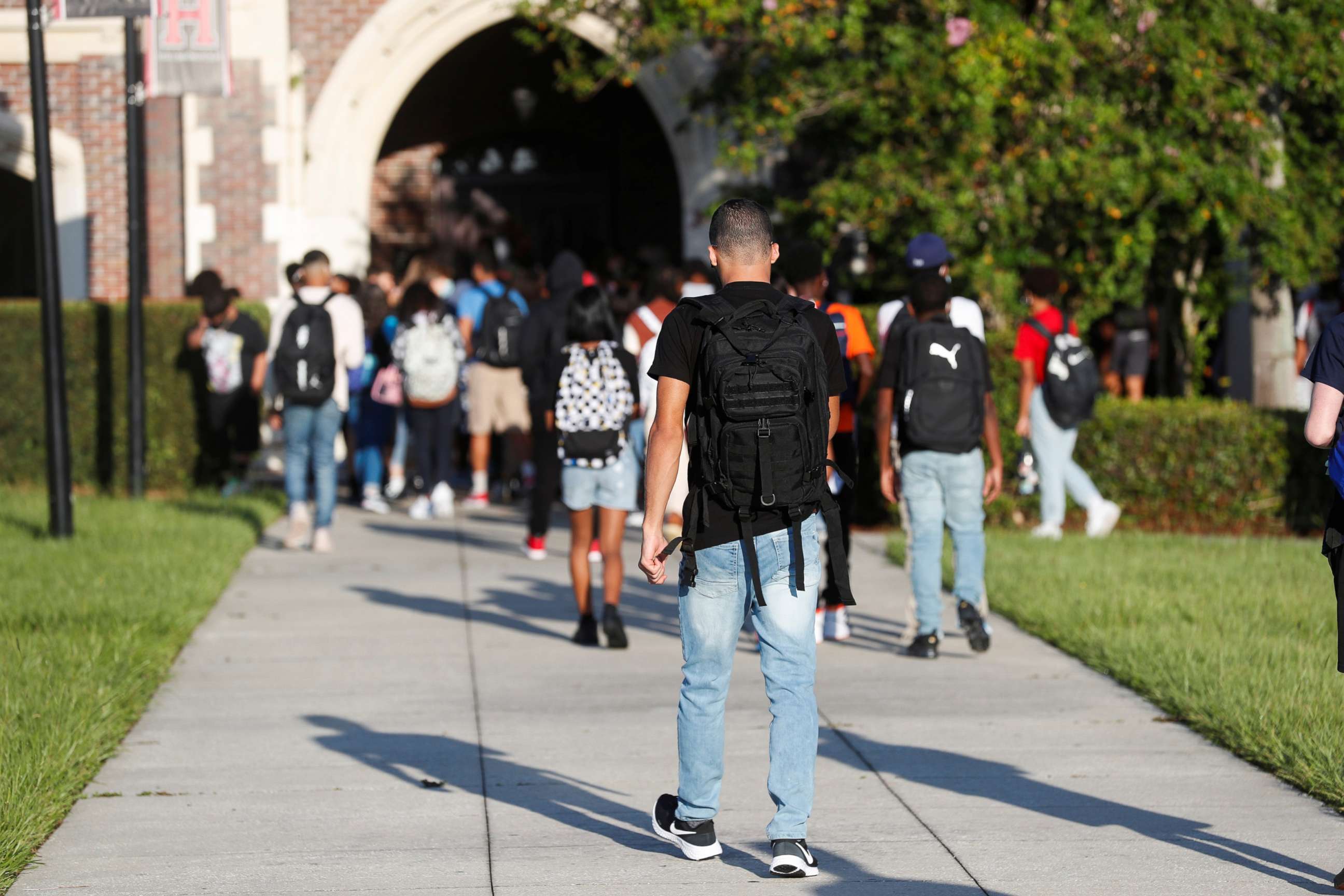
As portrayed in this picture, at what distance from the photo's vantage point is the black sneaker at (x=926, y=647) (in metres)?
7.24

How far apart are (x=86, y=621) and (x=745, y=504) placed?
4.37 metres

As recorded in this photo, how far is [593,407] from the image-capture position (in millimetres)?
7379

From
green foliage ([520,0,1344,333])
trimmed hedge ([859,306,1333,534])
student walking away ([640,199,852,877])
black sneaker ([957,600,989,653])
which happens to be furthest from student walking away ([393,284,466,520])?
student walking away ([640,199,852,877])

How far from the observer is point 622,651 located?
24.6ft

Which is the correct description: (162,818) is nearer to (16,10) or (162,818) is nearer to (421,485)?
(421,485)

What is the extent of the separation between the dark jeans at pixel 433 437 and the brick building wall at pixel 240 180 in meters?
4.25

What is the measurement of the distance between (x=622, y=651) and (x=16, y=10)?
1125cm

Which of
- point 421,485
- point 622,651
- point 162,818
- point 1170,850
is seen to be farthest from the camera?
point 421,485

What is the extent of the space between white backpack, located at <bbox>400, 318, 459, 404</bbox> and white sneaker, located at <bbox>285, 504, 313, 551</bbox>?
1.56m

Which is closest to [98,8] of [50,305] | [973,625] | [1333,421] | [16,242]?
[50,305]

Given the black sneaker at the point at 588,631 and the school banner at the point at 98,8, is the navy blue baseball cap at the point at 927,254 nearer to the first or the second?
the black sneaker at the point at 588,631

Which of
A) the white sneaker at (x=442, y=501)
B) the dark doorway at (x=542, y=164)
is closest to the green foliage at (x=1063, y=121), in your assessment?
the white sneaker at (x=442, y=501)

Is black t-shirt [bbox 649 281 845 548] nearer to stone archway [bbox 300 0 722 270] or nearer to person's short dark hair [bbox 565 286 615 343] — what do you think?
person's short dark hair [bbox 565 286 615 343]

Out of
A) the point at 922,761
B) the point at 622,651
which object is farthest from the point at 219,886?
the point at 622,651
